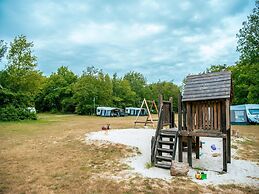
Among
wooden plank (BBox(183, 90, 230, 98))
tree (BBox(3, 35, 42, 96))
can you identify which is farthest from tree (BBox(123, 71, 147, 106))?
wooden plank (BBox(183, 90, 230, 98))

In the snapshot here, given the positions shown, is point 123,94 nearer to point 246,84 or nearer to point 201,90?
point 246,84

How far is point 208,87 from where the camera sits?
303 inches

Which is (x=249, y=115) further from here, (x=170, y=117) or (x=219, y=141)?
(x=170, y=117)

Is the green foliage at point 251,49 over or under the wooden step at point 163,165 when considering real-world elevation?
over

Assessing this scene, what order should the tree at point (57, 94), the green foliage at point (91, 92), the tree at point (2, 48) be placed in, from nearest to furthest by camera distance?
the tree at point (2, 48) → the green foliage at point (91, 92) → the tree at point (57, 94)

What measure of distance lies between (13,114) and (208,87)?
987 inches

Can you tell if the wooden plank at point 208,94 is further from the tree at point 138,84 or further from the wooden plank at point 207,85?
the tree at point 138,84

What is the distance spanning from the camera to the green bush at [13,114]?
26.1 meters

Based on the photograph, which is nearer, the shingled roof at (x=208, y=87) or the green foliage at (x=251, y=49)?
the shingled roof at (x=208, y=87)

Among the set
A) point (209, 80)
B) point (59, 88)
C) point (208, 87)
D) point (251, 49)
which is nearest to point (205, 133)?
point (208, 87)

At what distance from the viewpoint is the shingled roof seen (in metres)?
7.33

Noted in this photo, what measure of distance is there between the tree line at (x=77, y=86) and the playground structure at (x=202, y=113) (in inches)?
924

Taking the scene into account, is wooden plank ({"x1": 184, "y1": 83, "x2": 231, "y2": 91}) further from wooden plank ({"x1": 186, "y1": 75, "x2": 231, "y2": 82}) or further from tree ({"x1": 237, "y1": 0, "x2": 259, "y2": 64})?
tree ({"x1": 237, "y1": 0, "x2": 259, "y2": 64})

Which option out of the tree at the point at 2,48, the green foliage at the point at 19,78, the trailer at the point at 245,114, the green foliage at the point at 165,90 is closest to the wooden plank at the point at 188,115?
the trailer at the point at 245,114
